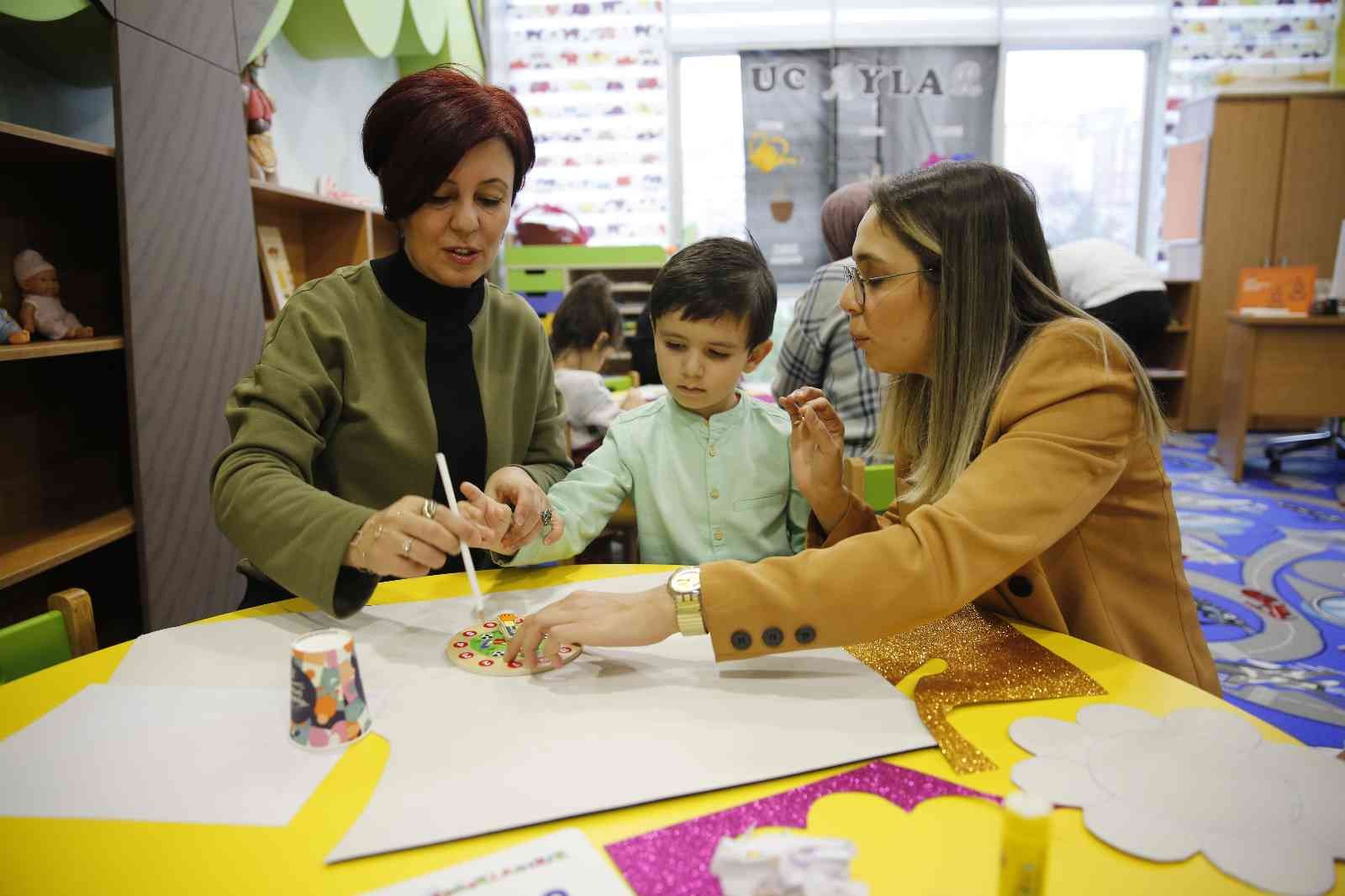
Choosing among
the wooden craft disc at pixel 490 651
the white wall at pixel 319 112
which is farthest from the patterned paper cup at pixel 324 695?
the white wall at pixel 319 112

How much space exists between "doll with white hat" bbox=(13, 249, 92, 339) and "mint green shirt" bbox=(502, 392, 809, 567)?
4.40 ft

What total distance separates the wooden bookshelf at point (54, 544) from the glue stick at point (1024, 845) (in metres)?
1.96

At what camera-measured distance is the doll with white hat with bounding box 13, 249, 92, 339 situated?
1969mm

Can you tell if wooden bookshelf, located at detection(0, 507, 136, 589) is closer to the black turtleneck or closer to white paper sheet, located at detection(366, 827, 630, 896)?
the black turtleneck

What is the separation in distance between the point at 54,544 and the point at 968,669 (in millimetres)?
2000

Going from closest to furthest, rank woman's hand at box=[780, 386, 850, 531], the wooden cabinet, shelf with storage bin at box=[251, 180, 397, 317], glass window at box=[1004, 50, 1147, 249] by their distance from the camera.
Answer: woman's hand at box=[780, 386, 850, 531]
shelf with storage bin at box=[251, 180, 397, 317]
the wooden cabinet
glass window at box=[1004, 50, 1147, 249]

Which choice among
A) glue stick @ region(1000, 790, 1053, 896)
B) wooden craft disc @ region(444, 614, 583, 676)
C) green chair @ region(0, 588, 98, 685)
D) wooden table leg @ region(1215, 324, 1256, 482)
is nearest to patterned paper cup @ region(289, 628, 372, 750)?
wooden craft disc @ region(444, 614, 583, 676)

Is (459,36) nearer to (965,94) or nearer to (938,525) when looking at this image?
(965,94)

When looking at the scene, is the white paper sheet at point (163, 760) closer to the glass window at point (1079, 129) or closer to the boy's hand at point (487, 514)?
the boy's hand at point (487, 514)

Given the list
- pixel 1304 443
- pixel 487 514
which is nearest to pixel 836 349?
pixel 487 514

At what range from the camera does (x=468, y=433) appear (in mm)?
1509

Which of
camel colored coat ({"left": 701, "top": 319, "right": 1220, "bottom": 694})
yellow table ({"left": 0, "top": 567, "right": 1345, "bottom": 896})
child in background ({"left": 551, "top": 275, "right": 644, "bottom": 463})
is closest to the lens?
yellow table ({"left": 0, "top": 567, "right": 1345, "bottom": 896})

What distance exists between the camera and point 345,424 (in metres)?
1.40

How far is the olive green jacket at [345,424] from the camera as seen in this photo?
3.64 feet
